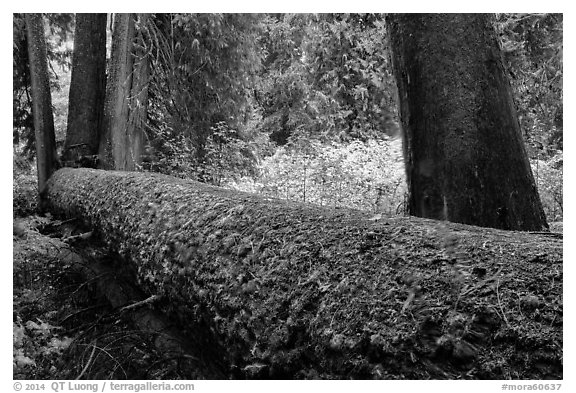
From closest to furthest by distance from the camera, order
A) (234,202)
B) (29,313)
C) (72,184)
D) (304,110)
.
→ (234,202)
(29,313)
(72,184)
(304,110)

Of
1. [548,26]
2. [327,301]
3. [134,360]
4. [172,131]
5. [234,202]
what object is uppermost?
[548,26]

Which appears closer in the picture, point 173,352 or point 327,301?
point 327,301

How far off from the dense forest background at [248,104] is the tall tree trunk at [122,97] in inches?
11.4

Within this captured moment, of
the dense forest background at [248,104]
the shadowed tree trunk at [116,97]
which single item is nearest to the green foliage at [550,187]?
the dense forest background at [248,104]

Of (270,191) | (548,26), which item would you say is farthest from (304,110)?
(548,26)

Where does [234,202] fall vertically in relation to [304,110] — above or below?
below

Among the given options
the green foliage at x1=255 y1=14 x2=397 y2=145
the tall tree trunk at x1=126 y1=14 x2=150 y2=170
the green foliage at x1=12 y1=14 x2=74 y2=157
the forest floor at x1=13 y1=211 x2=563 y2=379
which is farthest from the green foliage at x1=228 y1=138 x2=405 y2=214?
the forest floor at x1=13 y1=211 x2=563 y2=379

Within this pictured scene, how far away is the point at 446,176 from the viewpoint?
9.41 feet

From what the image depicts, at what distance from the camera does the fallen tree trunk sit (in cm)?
122

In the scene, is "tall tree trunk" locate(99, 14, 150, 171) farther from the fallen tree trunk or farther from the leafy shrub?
the fallen tree trunk

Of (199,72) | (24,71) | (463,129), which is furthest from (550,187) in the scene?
(24,71)

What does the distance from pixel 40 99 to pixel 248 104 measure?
4.53 metres

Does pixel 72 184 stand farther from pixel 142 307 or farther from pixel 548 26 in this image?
pixel 548 26

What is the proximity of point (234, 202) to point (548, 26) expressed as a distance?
538 cm
